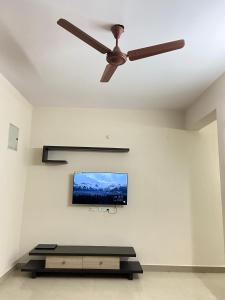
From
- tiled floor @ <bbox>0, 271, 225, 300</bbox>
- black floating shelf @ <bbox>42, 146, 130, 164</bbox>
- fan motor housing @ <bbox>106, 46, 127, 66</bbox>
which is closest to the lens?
fan motor housing @ <bbox>106, 46, 127, 66</bbox>

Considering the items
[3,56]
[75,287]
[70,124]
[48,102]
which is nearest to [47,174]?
[70,124]

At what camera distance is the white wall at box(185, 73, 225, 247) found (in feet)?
9.94

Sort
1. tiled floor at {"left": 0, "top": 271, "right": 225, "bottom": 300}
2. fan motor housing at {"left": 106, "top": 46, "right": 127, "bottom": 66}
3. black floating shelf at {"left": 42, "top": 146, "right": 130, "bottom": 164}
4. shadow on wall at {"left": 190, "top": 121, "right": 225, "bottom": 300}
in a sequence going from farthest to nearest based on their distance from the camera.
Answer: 1. black floating shelf at {"left": 42, "top": 146, "right": 130, "bottom": 164}
2. shadow on wall at {"left": 190, "top": 121, "right": 225, "bottom": 300}
3. tiled floor at {"left": 0, "top": 271, "right": 225, "bottom": 300}
4. fan motor housing at {"left": 106, "top": 46, "right": 127, "bottom": 66}

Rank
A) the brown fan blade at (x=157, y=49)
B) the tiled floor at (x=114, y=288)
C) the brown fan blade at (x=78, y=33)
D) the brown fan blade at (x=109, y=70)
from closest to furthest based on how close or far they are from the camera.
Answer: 1. the brown fan blade at (x=78, y=33)
2. the brown fan blade at (x=157, y=49)
3. the brown fan blade at (x=109, y=70)
4. the tiled floor at (x=114, y=288)

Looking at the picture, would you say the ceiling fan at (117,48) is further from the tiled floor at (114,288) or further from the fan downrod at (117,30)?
the tiled floor at (114,288)

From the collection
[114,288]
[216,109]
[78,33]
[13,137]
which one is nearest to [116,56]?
[78,33]

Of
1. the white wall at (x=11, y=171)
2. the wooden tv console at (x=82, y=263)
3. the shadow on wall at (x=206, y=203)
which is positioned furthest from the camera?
the shadow on wall at (x=206, y=203)

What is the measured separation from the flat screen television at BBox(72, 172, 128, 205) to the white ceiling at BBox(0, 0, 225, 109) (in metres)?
1.32

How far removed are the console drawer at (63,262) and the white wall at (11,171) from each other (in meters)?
0.65

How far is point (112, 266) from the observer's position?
355cm

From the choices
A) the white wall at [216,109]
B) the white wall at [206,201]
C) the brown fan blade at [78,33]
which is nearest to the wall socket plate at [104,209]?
the white wall at [206,201]

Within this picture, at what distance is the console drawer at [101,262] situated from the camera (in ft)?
11.7

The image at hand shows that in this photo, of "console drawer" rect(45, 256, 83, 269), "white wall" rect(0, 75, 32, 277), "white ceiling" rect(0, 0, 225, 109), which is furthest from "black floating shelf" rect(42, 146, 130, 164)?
"console drawer" rect(45, 256, 83, 269)

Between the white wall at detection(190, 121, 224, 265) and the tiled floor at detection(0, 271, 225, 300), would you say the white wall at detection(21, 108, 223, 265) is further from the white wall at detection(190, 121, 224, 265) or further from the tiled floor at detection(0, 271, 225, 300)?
the tiled floor at detection(0, 271, 225, 300)
